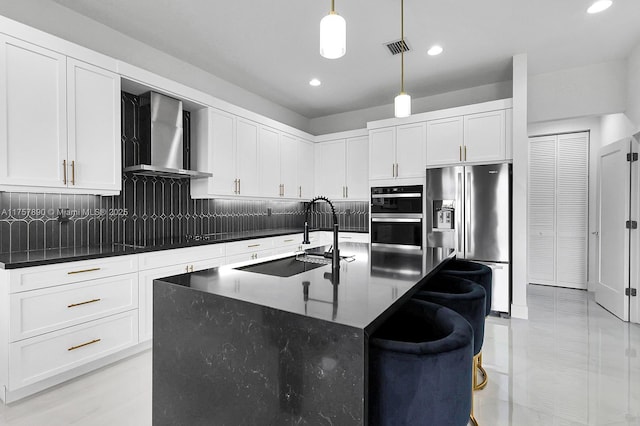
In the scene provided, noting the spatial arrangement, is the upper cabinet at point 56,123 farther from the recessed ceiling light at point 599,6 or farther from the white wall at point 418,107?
the recessed ceiling light at point 599,6

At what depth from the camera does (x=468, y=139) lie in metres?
4.10

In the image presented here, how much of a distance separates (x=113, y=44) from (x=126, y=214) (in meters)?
1.68

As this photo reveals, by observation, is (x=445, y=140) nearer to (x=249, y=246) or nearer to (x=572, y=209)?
(x=572, y=209)

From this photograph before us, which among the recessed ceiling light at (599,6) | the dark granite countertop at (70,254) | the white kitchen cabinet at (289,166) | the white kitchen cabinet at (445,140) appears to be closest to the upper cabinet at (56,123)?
the dark granite countertop at (70,254)

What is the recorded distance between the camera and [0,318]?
2076mm

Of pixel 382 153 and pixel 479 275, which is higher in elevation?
pixel 382 153

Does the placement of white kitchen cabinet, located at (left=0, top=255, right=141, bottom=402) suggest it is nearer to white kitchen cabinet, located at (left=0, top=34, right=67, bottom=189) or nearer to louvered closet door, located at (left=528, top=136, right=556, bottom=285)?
white kitchen cabinet, located at (left=0, top=34, right=67, bottom=189)

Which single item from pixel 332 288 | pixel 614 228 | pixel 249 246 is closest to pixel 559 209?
pixel 614 228

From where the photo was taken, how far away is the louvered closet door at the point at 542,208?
5.20m

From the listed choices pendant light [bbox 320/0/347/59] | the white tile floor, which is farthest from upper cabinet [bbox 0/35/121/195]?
pendant light [bbox 320/0/347/59]

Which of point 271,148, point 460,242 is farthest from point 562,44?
point 271,148

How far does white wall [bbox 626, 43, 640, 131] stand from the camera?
11.7 ft

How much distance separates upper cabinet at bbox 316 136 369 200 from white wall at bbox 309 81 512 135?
57 centimetres

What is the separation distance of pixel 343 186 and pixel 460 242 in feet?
6.90
